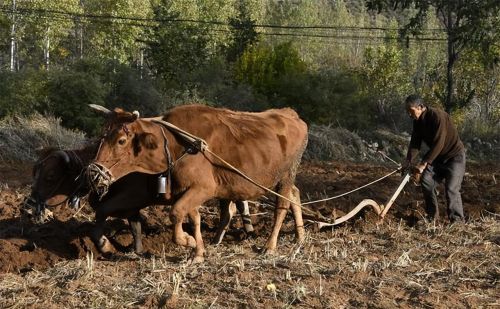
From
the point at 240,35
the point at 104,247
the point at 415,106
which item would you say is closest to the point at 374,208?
the point at 415,106

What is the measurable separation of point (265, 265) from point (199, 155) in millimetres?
1395

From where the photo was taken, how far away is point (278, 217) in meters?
8.57

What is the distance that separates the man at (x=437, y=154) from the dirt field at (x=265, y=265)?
14.0 inches

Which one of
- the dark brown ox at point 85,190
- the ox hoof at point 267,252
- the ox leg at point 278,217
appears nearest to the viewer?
the ox hoof at point 267,252

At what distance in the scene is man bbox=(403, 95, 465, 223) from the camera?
899cm

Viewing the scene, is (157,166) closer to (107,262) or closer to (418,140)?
(107,262)

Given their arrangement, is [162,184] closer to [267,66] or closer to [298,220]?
[298,220]

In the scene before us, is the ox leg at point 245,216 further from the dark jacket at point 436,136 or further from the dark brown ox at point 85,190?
the dark jacket at point 436,136

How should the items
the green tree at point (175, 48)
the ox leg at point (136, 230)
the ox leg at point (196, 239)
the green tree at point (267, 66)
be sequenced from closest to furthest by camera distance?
the ox leg at point (196, 239)
the ox leg at point (136, 230)
the green tree at point (267, 66)
the green tree at point (175, 48)

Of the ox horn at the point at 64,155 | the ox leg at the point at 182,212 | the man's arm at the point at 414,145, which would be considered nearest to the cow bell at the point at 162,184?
the ox leg at the point at 182,212

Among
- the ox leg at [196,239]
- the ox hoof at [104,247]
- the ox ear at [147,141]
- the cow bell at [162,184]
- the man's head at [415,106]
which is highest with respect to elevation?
the man's head at [415,106]

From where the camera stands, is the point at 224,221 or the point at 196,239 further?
the point at 224,221

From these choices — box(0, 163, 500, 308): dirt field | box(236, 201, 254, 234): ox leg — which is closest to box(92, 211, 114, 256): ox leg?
box(0, 163, 500, 308): dirt field

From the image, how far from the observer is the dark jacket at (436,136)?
8.97 metres
